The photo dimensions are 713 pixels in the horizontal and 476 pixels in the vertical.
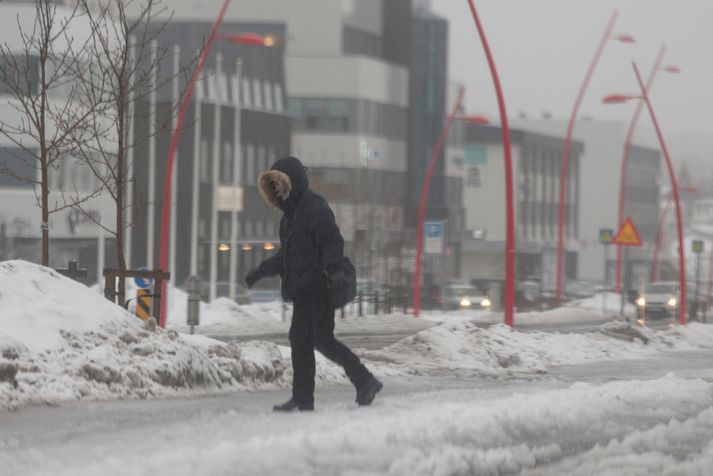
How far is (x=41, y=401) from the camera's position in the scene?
1120cm

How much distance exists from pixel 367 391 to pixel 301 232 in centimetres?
117

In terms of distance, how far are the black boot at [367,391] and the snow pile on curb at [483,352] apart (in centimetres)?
603

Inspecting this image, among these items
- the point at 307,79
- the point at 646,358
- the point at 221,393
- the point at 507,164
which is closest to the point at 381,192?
the point at 307,79

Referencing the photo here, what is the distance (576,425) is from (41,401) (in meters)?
3.70

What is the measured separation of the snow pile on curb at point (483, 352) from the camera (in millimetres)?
17828

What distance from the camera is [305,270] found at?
33.1 ft

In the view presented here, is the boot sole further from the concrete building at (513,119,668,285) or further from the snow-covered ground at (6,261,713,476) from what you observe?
the concrete building at (513,119,668,285)

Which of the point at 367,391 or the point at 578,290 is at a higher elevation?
the point at 367,391

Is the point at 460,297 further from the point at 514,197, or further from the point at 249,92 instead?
the point at 514,197

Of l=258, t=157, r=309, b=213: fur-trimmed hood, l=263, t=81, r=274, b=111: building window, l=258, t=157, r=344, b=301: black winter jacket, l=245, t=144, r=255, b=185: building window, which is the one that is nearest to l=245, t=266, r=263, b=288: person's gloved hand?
l=258, t=157, r=344, b=301: black winter jacket

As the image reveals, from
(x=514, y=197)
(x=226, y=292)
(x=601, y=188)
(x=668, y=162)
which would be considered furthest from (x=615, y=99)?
(x=601, y=188)

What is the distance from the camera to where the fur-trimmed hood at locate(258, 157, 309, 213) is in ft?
33.3

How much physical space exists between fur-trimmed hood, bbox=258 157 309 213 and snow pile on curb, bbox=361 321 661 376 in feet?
21.7

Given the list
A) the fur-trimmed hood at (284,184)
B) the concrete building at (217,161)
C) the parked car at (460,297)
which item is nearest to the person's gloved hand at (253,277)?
the fur-trimmed hood at (284,184)
